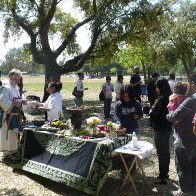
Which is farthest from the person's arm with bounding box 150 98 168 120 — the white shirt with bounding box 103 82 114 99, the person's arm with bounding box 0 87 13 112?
the white shirt with bounding box 103 82 114 99

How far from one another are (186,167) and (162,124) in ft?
3.18

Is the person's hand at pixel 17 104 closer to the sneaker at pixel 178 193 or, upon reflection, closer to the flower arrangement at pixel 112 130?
the flower arrangement at pixel 112 130

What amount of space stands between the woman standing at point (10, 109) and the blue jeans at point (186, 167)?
153 inches

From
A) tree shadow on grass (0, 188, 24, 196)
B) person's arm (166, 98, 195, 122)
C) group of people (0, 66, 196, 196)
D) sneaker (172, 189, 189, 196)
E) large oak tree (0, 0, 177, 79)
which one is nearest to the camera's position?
person's arm (166, 98, 195, 122)

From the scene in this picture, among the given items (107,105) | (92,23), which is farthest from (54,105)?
(92,23)

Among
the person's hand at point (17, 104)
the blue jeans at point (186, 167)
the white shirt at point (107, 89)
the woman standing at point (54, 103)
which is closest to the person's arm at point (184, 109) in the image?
the blue jeans at point (186, 167)

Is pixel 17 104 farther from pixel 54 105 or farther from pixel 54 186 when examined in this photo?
pixel 54 186

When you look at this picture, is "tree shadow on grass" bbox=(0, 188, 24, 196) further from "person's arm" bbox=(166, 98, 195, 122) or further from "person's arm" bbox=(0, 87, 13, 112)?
"person's arm" bbox=(166, 98, 195, 122)

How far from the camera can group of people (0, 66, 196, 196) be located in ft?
16.5

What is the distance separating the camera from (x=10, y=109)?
749cm

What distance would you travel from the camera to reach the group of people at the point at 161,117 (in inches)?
197

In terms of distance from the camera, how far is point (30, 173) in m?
6.81

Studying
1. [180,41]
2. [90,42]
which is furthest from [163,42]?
[90,42]

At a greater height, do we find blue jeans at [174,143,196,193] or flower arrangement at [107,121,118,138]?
flower arrangement at [107,121,118,138]
